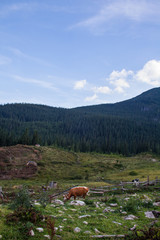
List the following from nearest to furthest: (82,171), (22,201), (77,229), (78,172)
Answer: (77,229)
(22,201)
(78,172)
(82,171)

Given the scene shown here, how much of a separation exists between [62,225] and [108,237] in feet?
6.92

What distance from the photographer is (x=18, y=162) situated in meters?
56.9

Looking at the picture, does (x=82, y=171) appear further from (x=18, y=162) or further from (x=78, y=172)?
(x=18, y=162)

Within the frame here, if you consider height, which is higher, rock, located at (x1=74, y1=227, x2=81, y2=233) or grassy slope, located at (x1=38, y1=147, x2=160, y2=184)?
rock, located at (x1=74, y1=227, x2=81, y2=233)

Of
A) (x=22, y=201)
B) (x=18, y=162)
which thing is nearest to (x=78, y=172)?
(x=18, y=162)

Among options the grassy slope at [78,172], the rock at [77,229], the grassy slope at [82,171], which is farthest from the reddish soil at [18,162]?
the rock at [77,229]

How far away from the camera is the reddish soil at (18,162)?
49.5 meters

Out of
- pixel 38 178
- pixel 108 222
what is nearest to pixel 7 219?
pixel 108 222

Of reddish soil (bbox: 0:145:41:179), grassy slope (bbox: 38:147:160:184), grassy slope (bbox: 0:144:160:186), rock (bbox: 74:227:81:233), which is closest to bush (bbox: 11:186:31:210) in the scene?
rock (bbox: 74:227:81:233)

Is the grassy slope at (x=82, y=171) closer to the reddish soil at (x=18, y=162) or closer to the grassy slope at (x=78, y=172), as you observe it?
the grassy slope at (x=78, y=172)

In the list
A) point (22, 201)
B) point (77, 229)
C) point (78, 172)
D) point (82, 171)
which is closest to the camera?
point (77, 229)

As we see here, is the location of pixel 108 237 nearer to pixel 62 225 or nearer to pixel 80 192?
pixel 62 225

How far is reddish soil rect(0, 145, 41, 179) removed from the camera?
49.5m

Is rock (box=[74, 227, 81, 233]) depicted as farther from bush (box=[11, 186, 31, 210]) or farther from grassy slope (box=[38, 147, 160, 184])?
grassy slope (box=[38, 147, 160, 184])
